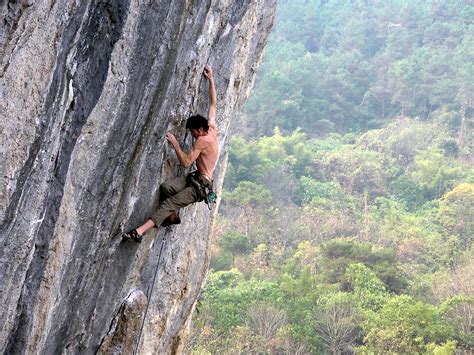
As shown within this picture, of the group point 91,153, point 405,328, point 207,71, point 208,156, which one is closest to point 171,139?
point 208,156

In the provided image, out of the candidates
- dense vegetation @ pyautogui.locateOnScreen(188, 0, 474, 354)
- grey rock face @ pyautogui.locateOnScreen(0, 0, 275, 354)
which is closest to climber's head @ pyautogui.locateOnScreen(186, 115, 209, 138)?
grey rock face @ pyautogui.locateOnScreen(0, 0, 275, 354)

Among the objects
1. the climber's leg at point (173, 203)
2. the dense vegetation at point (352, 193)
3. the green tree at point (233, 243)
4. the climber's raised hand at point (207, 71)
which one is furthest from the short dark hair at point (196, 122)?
the green tree at point (233, 243)

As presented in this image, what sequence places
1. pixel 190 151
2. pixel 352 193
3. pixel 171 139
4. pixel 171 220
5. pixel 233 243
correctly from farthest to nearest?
1. pixel 352 193
2. pixel 233 243
3. pixel 171 220
4. pixel 190 151
5. pixel 171 139

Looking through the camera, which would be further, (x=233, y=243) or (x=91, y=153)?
(x=233, y=243)

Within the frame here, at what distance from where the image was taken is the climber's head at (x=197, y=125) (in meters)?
5.04

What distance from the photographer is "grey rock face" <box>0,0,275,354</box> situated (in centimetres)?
305

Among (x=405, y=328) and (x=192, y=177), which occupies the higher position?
(x=192, y=177)

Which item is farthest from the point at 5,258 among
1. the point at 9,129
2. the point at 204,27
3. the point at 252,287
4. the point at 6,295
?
the point at 252,287

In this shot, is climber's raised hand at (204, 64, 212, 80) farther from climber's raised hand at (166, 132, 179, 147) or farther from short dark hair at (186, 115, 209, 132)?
climber's raised hand at (166, 132, 179, 147)

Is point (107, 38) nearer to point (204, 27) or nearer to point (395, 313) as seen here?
point (204, 27)

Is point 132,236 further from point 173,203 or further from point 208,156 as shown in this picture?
point 208,156

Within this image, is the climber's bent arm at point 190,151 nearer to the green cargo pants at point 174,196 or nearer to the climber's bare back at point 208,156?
the climber's bare back at point 208,156

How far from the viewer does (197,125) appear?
505 centimetres

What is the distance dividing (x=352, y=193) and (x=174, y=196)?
112ft
